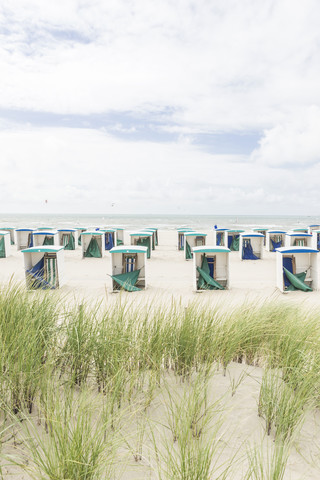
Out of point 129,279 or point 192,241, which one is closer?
point 129,279

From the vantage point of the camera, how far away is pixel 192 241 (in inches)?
661

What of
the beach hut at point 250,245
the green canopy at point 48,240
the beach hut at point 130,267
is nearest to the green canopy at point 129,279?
the beach hut at point 130,267

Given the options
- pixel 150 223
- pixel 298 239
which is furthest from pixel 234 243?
pixel 150 223

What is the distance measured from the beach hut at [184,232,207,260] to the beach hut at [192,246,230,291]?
5770 millimetres

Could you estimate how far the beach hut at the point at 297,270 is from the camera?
31.8 ft

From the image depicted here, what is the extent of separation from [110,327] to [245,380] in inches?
62.5

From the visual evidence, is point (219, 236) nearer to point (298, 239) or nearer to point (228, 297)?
point (298, 239)

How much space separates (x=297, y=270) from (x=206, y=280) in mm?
3059

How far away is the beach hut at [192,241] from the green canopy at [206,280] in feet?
19.5

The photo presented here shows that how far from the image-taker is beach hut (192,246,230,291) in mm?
9914

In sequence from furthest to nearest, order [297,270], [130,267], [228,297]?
[130,267] < [297,270] < [228,297]

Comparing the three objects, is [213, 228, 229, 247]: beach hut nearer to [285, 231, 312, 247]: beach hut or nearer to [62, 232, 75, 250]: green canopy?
[285, 231, 312, 247]: beach hut

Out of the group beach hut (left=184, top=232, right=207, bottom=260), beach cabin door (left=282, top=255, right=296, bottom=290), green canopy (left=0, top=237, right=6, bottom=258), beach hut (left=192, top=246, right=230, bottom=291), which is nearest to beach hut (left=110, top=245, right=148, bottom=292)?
beach hut (left=192, top=246, right=230, bottom=291)

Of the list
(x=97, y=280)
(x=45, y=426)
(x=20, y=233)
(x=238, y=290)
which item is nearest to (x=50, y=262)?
(x=97, y=280)
